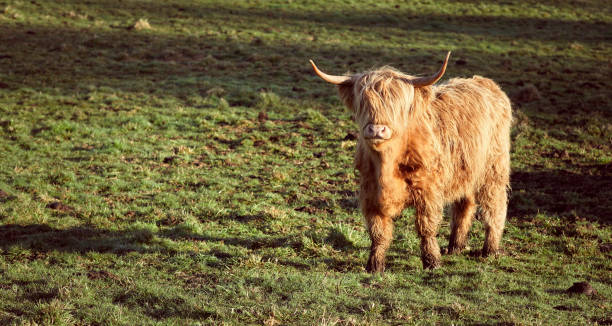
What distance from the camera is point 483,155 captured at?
643cm

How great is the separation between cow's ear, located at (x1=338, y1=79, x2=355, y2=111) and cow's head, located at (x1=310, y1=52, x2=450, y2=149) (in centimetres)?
2

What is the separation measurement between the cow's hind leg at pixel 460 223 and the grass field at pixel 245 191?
0.20 meters

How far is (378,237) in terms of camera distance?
5801 millimetres

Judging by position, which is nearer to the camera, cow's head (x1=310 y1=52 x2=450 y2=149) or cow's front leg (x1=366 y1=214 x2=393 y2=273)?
cow's head (x1=310 y1=52 x2=450 y2=149)

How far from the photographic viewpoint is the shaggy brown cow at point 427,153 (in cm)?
531

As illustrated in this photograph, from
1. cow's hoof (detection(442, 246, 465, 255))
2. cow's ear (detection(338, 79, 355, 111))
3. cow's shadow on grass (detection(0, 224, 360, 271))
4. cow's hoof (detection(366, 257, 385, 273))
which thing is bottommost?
cow's shadow on grass (detection(0, 224, 360, 271))

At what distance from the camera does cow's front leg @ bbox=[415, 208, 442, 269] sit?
225 inches

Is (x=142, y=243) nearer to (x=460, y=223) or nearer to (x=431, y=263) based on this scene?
(x=431, y=263)

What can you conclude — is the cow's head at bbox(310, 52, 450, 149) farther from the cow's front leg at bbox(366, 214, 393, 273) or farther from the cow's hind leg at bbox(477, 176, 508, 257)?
the cow's hind leg at bbox(477, 176, 508, 257)

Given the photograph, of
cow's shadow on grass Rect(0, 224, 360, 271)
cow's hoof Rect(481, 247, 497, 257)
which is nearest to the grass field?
cow's shadow on grass Rect(0, 224, 360, 271)

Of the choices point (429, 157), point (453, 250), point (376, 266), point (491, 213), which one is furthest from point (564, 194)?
point (376, 266)

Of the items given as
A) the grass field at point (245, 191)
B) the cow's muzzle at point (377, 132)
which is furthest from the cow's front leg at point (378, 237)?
the cow's muzzle at point (377, 132)

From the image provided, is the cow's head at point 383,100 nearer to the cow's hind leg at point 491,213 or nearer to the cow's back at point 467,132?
the cow's back at point 467,132

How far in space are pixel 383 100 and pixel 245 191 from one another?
4.34m
